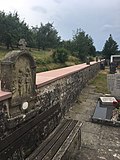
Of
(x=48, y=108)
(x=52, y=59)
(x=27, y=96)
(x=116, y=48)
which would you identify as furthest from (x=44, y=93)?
(x=116, y=48)

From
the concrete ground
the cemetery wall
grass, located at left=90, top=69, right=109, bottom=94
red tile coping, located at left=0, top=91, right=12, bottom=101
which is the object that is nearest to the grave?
the concrete ground

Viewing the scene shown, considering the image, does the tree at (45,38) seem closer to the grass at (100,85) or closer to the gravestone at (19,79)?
the grass at (100,85)

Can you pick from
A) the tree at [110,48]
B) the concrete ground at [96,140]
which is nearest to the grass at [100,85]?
the concrete ground at [96,140]

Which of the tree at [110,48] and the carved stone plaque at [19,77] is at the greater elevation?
the tree at [110,48]

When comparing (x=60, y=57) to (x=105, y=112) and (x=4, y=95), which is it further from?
(x=4, y=95)

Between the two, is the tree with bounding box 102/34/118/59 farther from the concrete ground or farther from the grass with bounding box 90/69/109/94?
the concrete ground

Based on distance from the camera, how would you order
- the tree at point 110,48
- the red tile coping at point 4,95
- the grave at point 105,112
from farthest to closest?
the tree at point 110,48 → the grave at point 105,112 → the red tile coping at point 4,95

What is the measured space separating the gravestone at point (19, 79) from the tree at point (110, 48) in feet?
135

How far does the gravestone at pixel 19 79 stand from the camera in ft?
9.96

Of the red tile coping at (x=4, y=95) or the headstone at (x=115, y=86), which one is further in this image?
the headstone at (x=115, y=86)

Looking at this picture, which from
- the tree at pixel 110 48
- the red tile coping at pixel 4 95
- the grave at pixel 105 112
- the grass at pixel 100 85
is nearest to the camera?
the red tile coping at pixel 4 95

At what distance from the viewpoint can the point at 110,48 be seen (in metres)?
44.0

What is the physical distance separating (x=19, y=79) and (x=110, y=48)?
43.3 m

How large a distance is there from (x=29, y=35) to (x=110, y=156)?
28.2 metres
